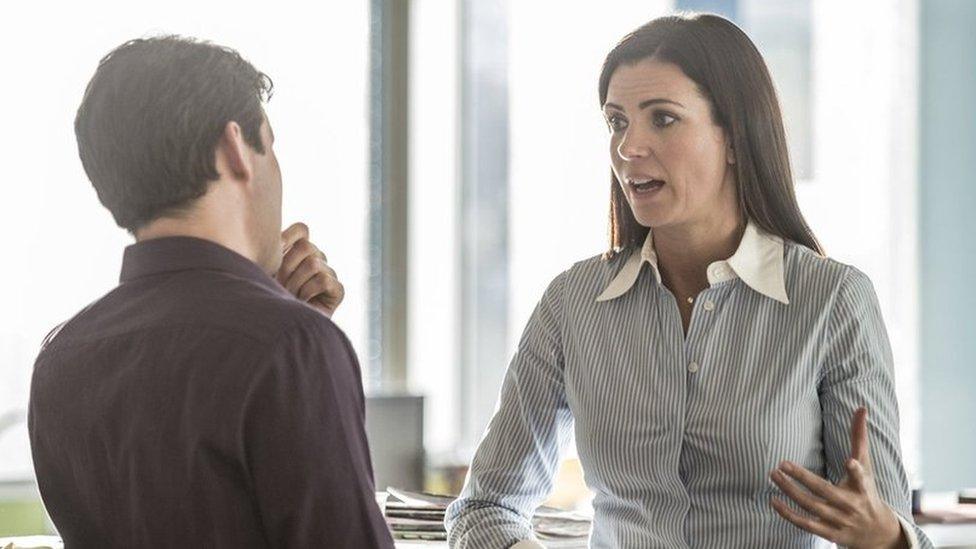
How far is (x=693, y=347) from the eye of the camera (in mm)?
2133

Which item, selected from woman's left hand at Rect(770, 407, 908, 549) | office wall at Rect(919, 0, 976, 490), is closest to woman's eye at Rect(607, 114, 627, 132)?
woman's left hand at Rect(770, 407, 908, 549)

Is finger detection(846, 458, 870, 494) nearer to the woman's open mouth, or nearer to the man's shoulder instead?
the woman's open mouth

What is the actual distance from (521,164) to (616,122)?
11.5ft

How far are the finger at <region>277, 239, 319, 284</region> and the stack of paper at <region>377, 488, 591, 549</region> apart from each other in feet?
1.52

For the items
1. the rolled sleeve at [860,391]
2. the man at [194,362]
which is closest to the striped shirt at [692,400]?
the rolled sleeve at [860,391]

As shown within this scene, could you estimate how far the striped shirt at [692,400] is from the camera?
204 cm

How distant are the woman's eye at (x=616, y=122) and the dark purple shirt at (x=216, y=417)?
91 cm

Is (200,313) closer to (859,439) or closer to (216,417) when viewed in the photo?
(216,417)

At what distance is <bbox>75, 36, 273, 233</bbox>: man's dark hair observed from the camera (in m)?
1.45

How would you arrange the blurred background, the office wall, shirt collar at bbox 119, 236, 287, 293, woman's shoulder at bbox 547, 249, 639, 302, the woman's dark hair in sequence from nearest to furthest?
shirt collar at bbox 119, 236, 287, 293 < the woman's dark hair < woman's shoulder at bbox 547, 249, 639, 302 < the blurred background < the office wall

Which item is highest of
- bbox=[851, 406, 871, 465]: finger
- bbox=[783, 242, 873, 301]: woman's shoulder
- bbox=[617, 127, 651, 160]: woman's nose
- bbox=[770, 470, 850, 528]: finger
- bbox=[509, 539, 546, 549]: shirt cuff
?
bbox=[617, 127, 651, 160]: woman's nose

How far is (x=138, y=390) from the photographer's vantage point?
138cm

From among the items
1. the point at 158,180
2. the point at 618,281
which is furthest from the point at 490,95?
the point at 158,180

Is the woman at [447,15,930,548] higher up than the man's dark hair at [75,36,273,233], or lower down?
lower down
